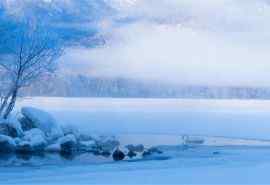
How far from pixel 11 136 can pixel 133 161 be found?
5338mm

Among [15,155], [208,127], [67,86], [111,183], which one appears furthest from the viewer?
[67,86]

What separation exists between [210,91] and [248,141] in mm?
73116

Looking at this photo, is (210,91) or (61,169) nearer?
(61,169)

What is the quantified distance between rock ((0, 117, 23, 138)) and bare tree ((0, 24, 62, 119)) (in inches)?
37.3

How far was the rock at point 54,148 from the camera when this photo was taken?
54.6ft

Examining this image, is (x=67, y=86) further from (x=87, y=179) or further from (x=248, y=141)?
(x=87, y=179)

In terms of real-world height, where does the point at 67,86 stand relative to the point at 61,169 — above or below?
above

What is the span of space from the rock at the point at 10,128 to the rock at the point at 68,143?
1468 mm

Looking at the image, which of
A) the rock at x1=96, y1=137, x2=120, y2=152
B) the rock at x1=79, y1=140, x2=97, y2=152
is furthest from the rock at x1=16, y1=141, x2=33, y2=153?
the rock at x1=96, y1=137, x2=120, y2=152

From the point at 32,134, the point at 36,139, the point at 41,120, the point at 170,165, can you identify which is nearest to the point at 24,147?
the point at 36,139

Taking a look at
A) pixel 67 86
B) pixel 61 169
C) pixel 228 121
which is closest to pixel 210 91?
pixel 67 86

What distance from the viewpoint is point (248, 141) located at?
61.5ft

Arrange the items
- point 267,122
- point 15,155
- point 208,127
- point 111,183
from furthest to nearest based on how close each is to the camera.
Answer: point 267,122
point 208,127
point 15,155
point 111,183

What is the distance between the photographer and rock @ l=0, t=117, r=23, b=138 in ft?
58.5
